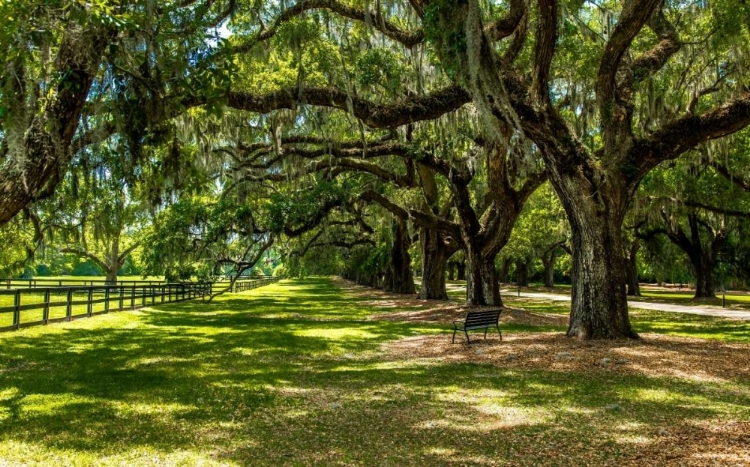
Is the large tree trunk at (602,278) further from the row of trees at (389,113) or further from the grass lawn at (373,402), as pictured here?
the grass lawn at (373,402)

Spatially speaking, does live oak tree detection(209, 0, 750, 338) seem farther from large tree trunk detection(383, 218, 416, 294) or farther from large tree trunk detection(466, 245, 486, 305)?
large tree trunk detection(383, 218, 416, 294)

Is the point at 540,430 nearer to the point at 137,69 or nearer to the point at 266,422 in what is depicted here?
the point at 266,422

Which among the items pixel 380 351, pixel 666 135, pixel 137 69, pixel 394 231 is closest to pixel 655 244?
pixel 394 231

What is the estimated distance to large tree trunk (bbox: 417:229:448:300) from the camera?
2339 centimetres

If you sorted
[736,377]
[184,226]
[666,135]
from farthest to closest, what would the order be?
1. [184,226]
2. [666,135]
3. [736,377]

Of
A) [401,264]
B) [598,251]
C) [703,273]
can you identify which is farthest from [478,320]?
[703,273]

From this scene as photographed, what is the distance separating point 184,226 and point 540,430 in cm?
1626

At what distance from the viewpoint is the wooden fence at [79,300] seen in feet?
41.5

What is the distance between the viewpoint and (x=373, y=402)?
20.5 feet

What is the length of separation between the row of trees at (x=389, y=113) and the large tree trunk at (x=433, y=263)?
0.09 meters

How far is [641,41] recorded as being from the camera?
14031 mm

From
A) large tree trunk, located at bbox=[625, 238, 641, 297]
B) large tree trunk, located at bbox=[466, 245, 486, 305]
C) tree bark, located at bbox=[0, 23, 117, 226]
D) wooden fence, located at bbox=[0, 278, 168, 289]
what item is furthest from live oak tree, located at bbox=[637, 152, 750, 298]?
wooden fence, located at bbox=[0, 278, 168, 289]

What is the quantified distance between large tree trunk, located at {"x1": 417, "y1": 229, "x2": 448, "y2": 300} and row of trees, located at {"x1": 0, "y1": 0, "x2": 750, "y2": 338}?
91 mm

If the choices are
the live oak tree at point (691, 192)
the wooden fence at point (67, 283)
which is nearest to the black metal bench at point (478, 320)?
the live oak tree at point (691, 192)
